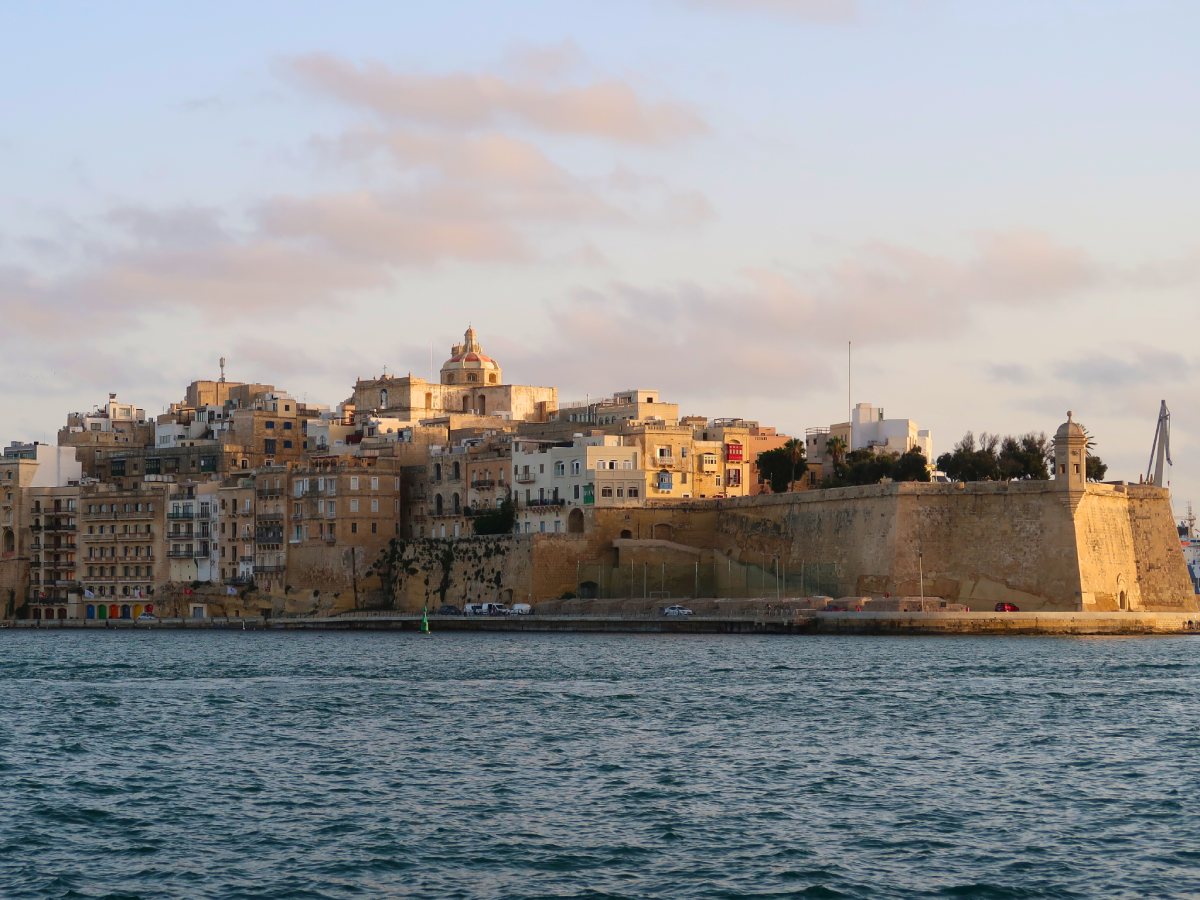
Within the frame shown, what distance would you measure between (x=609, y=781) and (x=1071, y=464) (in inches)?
1561

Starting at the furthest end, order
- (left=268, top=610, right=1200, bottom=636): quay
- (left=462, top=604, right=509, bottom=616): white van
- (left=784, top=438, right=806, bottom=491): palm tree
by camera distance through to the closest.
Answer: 1. (left=784, top=438, right=806, bottom=491): palm tree
2. (left=462, top=604, right=509, bottom=616): white van
3. (left=268, top=610, right=1200, bottom=636): quay

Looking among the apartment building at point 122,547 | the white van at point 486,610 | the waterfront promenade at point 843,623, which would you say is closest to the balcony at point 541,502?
the white van at point 486,610

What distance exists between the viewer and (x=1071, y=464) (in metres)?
65.2

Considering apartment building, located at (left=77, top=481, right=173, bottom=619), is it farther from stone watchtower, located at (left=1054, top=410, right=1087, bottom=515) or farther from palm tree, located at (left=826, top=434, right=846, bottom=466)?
stone watchtower, located at (left=1054, top=410, right=1087, bottom=515)

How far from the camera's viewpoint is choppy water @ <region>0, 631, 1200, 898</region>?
2223 centimetres

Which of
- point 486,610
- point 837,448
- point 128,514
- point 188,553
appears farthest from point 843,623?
point 128,514

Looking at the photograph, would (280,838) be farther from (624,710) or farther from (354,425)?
(354,425)

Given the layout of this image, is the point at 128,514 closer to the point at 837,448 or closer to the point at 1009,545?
the point at 837,448

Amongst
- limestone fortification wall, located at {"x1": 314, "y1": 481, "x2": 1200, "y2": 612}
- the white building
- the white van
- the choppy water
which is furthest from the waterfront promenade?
the choppy water

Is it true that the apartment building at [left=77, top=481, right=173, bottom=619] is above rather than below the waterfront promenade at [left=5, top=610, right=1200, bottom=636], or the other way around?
above

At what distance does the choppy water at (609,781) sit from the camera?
2223cm

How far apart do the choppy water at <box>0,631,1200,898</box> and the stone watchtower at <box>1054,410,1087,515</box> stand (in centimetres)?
1428

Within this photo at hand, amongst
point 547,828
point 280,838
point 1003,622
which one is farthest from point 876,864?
point 1003,622

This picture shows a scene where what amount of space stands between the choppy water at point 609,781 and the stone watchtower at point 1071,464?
14.3 metres
